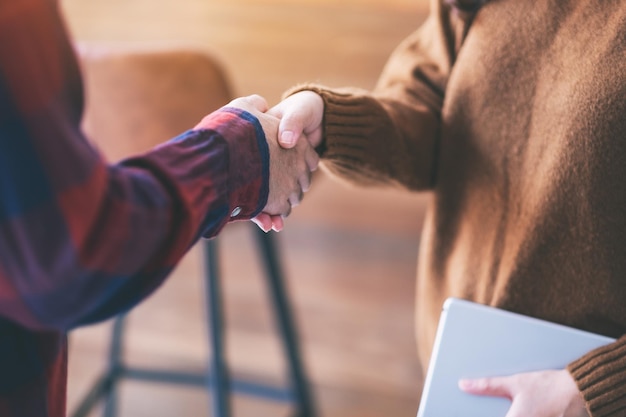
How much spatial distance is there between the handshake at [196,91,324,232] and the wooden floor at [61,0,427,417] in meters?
1.05

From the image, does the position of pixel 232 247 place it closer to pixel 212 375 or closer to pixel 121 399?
pixel 121 399

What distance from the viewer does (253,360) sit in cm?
178

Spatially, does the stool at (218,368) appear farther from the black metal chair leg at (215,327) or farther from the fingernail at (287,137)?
the fingernail at (287,137)

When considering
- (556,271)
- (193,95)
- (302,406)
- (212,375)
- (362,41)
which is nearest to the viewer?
(556,271)

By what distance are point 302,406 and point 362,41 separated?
3.65ft

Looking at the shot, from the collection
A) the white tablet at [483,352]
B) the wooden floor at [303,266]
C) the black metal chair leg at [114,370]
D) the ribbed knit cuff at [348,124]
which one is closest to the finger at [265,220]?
the ribbed knit cuff at [348,124]

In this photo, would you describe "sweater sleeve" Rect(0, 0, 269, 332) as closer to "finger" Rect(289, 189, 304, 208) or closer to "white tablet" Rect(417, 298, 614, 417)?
"finger" Rect(289, 189, 304, 208)

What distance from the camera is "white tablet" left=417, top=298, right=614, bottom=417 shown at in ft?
2.33

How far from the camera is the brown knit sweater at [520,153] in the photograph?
674 mm

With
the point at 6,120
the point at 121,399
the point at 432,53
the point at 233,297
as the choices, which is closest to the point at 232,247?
the point at 233,297

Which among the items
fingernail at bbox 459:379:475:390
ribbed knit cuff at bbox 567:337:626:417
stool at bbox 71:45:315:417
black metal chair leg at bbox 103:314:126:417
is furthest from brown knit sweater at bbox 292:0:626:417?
black metal chair leg at bbox 103:314:126:417

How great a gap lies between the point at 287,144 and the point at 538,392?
36 cm

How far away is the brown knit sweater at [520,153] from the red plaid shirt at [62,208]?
0.84ft

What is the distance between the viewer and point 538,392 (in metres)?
0.69
